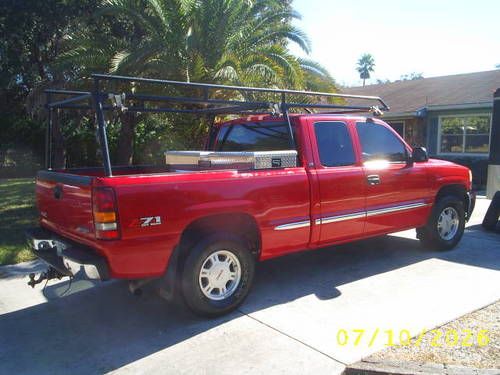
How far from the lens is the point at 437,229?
629 centimetres

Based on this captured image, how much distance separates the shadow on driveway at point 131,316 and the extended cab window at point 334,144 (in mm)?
1373

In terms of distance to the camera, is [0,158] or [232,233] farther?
[0,158]

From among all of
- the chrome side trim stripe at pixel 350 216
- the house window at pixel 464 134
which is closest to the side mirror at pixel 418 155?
the chrome side trim stripe at pixel 350 216

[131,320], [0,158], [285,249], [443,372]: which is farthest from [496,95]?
[0,158]

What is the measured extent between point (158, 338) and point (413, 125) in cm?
1641

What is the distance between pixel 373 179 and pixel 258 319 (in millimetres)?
2186

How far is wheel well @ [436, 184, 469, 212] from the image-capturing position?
20.8 feet

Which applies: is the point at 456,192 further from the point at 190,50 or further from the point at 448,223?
the point at 190,50

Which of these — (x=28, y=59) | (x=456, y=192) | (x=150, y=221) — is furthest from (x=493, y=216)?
(x=28, y=59)

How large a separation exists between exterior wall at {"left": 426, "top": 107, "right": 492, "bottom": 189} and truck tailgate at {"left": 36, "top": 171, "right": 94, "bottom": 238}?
14373 millimetres

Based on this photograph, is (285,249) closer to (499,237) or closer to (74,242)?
(74,242)

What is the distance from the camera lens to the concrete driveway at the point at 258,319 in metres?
3.50

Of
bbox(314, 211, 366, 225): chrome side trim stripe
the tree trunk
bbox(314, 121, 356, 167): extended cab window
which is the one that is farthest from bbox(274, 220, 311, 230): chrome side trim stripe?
the tree trunk

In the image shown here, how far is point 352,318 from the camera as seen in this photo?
4.16 m
